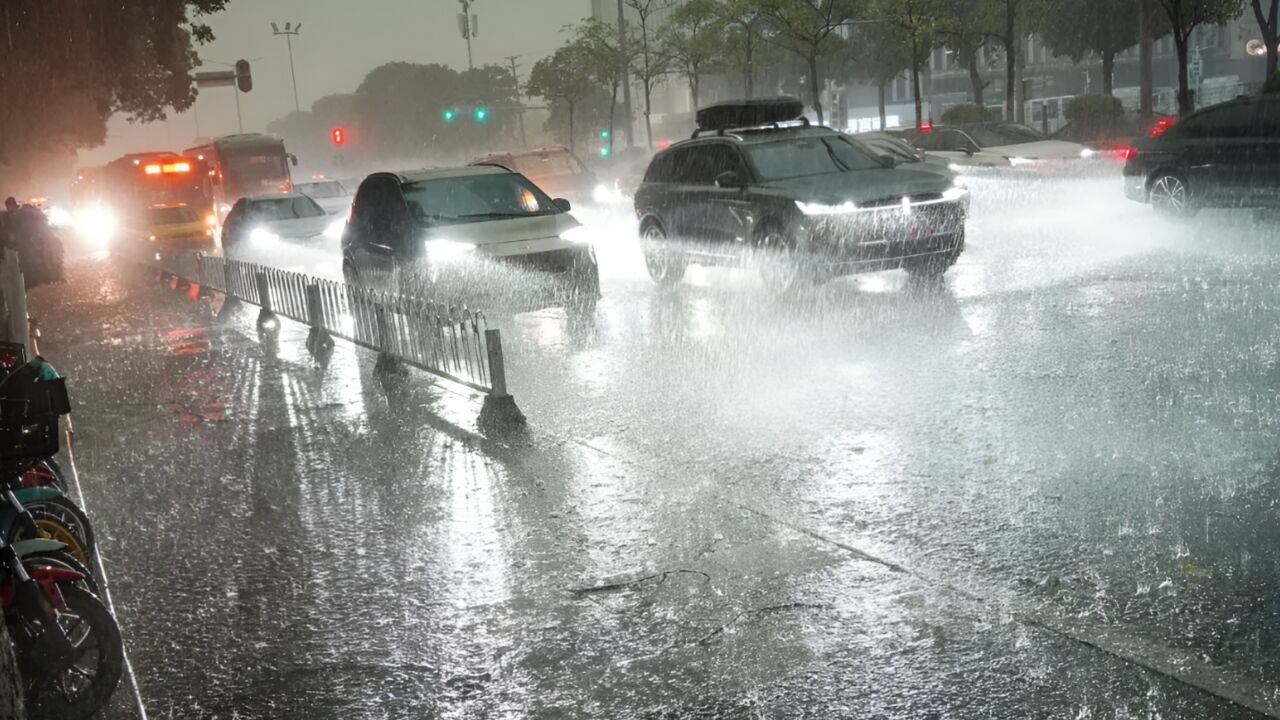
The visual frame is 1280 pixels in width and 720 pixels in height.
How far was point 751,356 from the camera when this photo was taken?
34.4 feet

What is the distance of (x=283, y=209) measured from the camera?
2650 centimetres

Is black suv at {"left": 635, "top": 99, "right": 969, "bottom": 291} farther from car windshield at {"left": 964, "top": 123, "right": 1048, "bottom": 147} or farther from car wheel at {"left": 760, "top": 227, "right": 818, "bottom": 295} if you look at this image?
car windshield at {"left": 964, "top": 123, "right": 1048, "bottom": 147}

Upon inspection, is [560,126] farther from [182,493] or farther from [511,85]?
[182,493]

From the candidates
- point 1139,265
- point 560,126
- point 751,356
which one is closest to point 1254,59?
point 560,126

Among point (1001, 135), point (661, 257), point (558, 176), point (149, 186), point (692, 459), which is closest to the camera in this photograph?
point (692, 459)

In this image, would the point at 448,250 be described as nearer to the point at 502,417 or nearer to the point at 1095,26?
the point at 502,417

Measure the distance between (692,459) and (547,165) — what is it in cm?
2285

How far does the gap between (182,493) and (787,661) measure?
4738mm

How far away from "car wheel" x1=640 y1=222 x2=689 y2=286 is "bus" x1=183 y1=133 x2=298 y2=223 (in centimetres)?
3224

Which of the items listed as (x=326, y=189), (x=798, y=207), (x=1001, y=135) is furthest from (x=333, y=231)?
(x=1001, y=135)

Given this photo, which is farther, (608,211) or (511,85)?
(511,85)

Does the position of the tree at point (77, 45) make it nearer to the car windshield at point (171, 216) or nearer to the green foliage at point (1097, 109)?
the car windshield at point (171, 216)

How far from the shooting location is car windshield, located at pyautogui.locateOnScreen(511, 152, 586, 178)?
29.0 m

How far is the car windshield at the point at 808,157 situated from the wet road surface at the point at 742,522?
7.07ft
